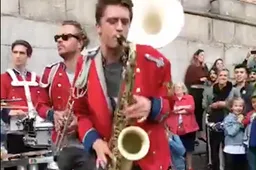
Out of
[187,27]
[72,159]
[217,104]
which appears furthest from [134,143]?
[187,27]

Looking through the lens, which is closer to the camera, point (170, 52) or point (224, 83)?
point (224, 83)

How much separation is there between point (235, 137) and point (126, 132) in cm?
467

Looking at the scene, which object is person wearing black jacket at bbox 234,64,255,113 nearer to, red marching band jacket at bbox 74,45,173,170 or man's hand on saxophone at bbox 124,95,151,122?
red marching band jacket at bbox 74,45,173,170

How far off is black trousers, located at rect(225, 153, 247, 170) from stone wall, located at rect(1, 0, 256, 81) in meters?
2.17

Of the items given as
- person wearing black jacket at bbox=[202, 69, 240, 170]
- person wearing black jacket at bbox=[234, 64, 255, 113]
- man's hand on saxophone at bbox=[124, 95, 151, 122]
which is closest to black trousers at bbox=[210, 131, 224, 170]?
person wearing black jacket at bbox=[202, 69, 240, 170]

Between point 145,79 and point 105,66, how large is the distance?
0.27 metres

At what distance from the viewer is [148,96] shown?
325cm

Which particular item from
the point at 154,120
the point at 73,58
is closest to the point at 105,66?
the point at 154,120

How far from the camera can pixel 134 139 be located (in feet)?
10.6

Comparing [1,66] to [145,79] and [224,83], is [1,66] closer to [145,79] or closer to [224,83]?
[145,79]

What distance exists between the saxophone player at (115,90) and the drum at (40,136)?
4.73 feet

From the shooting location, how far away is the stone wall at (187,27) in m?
7.59

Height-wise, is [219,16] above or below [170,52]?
above

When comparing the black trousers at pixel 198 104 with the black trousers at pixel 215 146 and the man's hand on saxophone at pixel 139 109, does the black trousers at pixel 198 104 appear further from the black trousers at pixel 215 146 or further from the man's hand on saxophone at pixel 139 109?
the man's hand on saxophone at pixel 139 109
